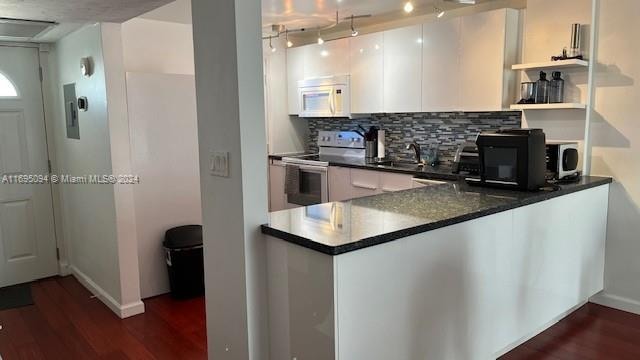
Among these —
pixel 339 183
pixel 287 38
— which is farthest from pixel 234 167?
pixel 287 38

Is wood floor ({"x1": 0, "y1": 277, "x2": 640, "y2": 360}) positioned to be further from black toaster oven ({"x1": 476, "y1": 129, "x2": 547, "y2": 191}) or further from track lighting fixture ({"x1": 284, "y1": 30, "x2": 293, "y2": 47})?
track lighting fixture ({"x1": 284, "y1": 30, "x2": 293, "y2": 47})

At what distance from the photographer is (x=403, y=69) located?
4324 millimetres

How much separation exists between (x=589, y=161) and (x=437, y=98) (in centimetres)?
126

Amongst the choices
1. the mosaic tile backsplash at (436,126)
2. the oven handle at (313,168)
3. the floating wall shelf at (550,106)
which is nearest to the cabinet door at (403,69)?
the mosaic tile backsplash at (436,126)

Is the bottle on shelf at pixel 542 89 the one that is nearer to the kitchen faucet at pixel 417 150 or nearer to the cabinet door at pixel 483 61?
the cabinet door at pixel 483 61

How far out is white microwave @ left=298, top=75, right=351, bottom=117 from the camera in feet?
16.2

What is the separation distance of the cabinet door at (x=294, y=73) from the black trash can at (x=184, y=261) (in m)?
2.22

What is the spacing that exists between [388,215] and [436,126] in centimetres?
253

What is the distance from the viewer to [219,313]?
2.25m

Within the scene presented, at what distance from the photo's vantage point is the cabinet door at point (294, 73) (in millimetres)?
5422

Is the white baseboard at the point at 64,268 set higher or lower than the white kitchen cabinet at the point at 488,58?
lower

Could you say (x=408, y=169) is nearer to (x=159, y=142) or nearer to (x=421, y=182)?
(x=421, y=182)

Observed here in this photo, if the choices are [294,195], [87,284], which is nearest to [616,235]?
[294,195]

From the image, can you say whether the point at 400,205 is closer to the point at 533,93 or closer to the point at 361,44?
the point at 533,93
